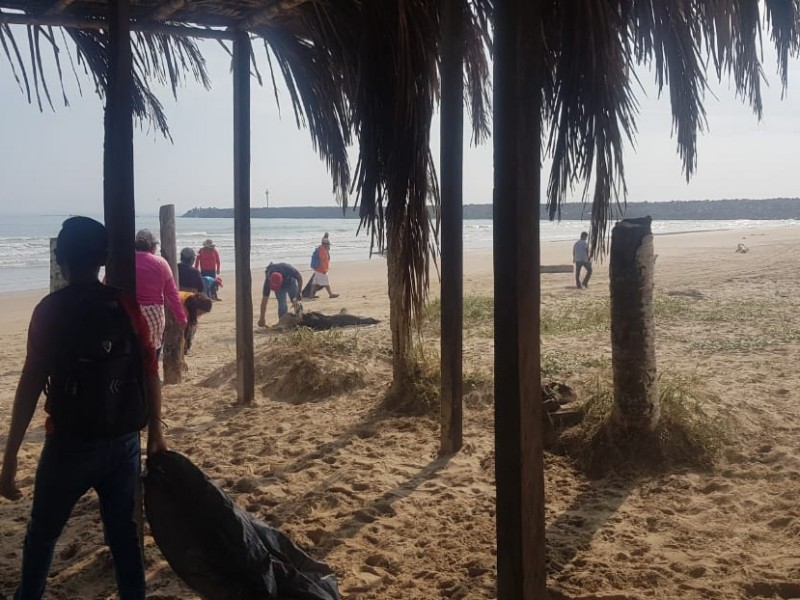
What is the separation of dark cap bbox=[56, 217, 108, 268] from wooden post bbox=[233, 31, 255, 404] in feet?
11.6

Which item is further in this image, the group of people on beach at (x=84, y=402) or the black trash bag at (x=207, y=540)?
the black trash bag at (x=207, y=540)

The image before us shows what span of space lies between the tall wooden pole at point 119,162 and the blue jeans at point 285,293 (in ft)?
27.7

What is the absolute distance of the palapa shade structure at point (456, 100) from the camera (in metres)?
2.24

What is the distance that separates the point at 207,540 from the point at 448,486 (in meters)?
1.99

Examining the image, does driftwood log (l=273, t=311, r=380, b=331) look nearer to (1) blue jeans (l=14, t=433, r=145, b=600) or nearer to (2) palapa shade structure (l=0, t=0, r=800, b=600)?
(2) palapa shade structure (l=0, t=0, r=800, b=600)

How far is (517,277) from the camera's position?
7.27ft

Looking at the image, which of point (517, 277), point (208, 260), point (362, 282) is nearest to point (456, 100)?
point (517, 277)

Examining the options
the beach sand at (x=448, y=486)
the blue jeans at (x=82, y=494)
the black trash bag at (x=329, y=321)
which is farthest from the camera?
the black trash bag at (x=329, y=321)

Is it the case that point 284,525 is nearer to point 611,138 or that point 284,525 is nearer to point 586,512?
point 586,512

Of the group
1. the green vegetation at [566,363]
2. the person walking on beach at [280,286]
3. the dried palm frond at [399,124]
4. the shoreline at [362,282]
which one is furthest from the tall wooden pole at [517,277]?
the person walking on beach at [280,286]

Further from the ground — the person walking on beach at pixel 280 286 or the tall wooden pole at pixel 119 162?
the tall wooden pole at pixel 119 162

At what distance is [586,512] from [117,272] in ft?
8.48

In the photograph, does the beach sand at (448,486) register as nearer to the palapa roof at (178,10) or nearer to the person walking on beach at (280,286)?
the palapa roof at (178,10)

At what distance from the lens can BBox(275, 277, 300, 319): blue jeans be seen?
11.4 metres
